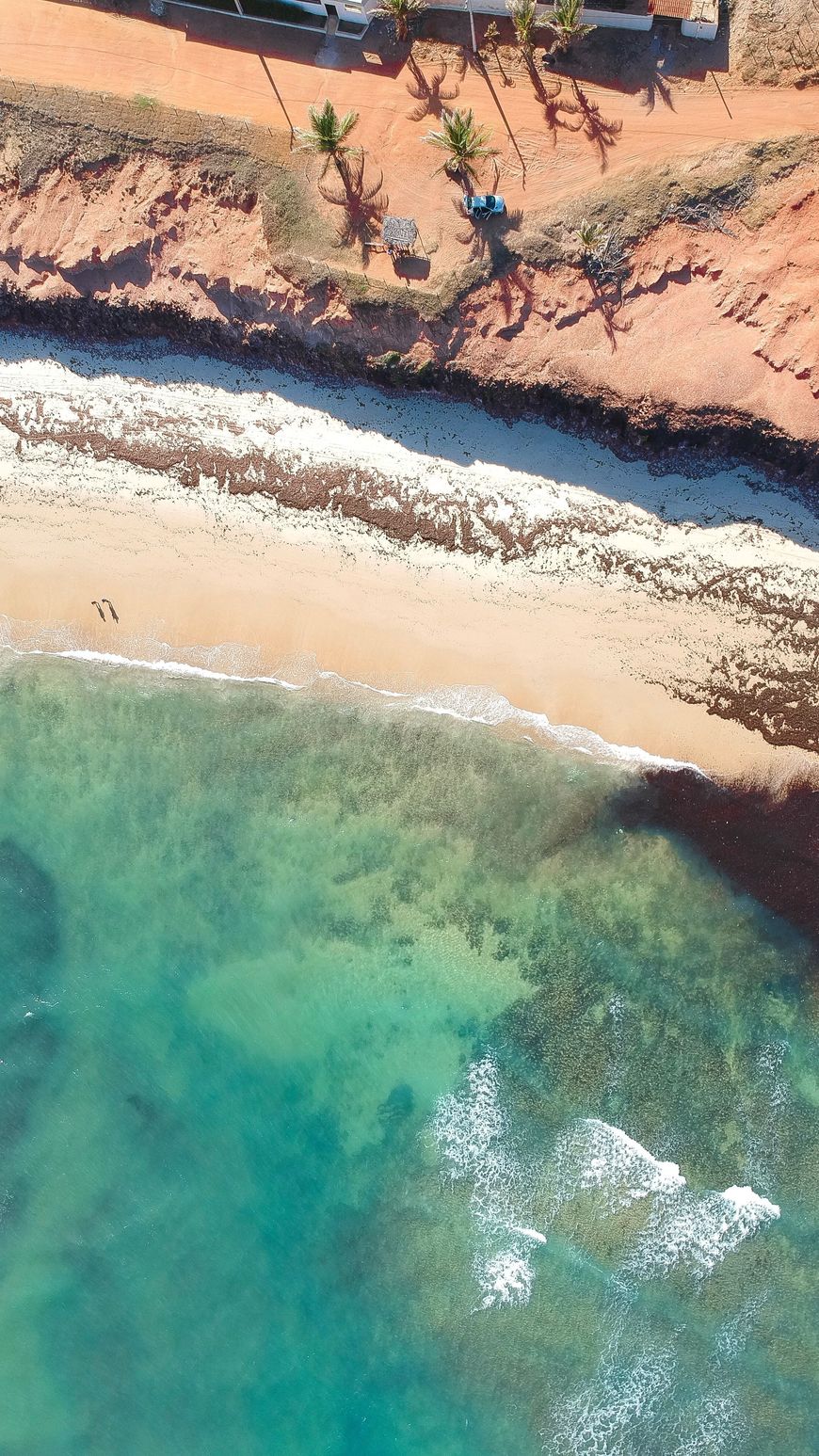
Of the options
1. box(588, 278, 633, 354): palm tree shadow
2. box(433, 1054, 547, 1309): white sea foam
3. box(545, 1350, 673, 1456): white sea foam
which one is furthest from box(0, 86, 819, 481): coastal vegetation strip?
box(545, 1350, 673, 1456): white sea foam

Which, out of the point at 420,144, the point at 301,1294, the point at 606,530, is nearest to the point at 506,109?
the point at 420,144

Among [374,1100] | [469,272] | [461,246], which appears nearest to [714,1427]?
[374,1100]

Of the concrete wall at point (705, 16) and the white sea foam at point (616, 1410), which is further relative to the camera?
the white sea foam at point (616, 1410)

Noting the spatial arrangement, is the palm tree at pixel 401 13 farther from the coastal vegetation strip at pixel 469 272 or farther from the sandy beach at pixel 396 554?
the sandy beach at pixel 396 554

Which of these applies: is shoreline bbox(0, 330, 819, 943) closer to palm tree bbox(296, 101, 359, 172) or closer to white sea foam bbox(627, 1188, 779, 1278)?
palm tree bbox(296, 101, 359, 172)

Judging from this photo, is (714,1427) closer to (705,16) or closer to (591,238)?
(591,238)

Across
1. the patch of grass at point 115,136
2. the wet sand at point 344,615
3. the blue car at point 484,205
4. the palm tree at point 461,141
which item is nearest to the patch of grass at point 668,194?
the blue car at point 484,205

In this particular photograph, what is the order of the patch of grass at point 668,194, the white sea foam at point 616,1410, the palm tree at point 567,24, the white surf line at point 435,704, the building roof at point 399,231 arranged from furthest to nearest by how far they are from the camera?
the white surf line at point 435,704, the white sea foam at point 616,1410, the building roof at point 399,231, the patch of grass at point 668,194, the palm tree at point 567,24
